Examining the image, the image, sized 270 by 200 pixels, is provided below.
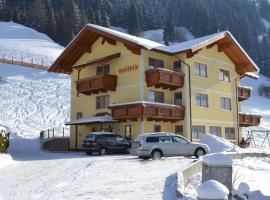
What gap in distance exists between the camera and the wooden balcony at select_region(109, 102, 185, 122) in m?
32.2

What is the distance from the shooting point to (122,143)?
1223 inches

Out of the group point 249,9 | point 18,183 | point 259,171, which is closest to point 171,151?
point 259,171

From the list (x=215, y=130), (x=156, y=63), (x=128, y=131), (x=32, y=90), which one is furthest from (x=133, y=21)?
(x=128, y=131)

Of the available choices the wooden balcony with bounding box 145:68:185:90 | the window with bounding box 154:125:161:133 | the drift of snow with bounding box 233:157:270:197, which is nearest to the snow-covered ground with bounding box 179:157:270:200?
the drift of snow with bounding box 233:157:270:197

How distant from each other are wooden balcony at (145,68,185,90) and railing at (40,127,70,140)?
1209 cm

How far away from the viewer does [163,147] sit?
25578 millimetres

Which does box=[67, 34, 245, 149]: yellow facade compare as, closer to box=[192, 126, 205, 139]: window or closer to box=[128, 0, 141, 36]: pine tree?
box=[192, 126, 205, 139]: window

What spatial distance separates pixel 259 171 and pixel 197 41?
17.3 m

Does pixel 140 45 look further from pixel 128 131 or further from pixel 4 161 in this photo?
pixel 4 161

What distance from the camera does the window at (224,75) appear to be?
1614 inches

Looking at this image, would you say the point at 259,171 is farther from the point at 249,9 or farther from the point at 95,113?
the point at 249,9

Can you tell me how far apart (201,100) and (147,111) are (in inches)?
295

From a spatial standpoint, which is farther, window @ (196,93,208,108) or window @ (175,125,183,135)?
window @ (196,93,208,108)

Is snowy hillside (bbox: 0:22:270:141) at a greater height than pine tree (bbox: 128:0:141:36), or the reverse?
pine tree (bbox: 128:0:141:36)
